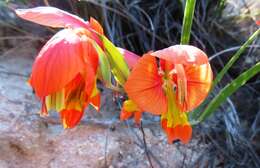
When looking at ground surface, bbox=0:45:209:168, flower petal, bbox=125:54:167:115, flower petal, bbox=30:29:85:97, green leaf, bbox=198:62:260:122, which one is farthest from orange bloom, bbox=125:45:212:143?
ground surface, bbox=0:45:209:168

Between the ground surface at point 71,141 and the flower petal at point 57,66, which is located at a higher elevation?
the flower petal at point 57,66

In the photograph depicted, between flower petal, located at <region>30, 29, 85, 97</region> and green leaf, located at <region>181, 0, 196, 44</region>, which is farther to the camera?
green leaf, located at <region>181, 0, 196, 44</region>

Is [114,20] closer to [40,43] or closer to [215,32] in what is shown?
[40,43]

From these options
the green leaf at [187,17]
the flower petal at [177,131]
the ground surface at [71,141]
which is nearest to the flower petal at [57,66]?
the flower petal at [177,131]

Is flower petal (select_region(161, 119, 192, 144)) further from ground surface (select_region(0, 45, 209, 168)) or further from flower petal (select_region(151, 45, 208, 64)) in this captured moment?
ground surface (select_region(0, 45, 209, 168))

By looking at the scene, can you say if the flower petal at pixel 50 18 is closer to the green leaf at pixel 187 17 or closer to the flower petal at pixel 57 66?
the flower petal at pixel 57 66

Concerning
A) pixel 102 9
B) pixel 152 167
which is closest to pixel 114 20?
pixel 102 9
